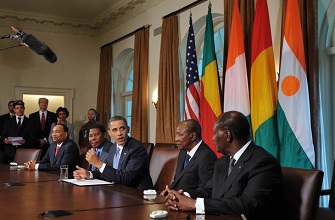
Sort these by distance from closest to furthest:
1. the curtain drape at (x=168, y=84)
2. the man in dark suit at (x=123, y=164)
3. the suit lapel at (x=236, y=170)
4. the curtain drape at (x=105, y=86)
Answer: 1. the suit lapel at (x=236, y=170)
2. the man in dark suit at (x=123, y=164)
3. the curtain drape at (x=168, y=84)
4. the curtain drape at (x=105, y=86)

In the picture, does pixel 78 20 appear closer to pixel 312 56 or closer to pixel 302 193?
pixel 312 56

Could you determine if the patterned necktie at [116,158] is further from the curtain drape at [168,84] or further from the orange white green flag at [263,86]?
the curtain drape at [168,84]

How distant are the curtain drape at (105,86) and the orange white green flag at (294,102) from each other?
5790 mm

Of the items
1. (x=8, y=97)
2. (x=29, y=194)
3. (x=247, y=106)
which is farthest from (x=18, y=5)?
(x=29, y=194)

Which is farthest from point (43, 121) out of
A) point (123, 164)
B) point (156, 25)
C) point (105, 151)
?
point (123, 164)

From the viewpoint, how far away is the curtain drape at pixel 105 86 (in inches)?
379

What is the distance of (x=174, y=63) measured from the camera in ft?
23.0

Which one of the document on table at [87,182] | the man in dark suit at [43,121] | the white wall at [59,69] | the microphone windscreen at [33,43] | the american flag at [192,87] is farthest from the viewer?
the white wall at [59,69]

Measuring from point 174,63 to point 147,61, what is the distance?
1107 mm

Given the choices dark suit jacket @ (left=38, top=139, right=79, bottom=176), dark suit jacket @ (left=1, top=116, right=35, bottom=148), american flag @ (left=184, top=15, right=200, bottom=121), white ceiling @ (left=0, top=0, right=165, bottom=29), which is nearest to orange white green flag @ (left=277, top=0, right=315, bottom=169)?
american flag @ (left=184, top=15, right=200, bottom=121)

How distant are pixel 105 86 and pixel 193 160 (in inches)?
266

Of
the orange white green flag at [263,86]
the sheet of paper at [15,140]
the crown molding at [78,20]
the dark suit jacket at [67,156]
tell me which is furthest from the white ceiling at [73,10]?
the dark suit jacket at [67,156]

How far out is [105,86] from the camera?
974cm

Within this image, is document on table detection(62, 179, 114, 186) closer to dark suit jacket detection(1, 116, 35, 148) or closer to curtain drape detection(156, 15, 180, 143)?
curtain drape detection(156, 15, 180, 143)
